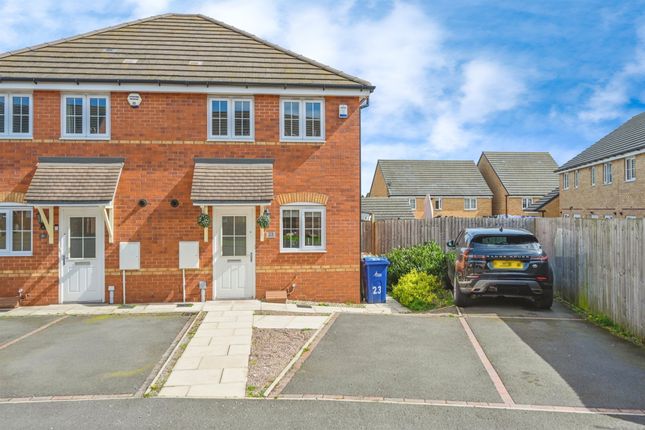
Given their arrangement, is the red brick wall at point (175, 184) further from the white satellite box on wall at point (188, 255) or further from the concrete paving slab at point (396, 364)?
the concrete paving slab at point (396, 364)

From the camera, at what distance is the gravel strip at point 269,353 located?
17.9ft

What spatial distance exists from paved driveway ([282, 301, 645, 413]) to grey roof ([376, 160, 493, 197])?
113 feet

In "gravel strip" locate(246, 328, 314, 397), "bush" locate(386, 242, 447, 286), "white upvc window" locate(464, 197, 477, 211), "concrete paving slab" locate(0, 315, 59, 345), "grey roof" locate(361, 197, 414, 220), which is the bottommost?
"gravel strip" locate(246, 328, 314, 397)

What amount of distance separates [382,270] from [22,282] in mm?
8150

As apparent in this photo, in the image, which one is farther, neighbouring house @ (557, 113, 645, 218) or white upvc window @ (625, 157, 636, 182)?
white upvc window @ (625, 157, 636, 182)

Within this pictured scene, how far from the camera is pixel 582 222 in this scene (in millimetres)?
9492

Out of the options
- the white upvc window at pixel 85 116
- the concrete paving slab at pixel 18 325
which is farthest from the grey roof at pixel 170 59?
the concrete paving slab at pixel 18 325

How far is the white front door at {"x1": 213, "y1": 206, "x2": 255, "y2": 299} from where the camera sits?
10492 mm

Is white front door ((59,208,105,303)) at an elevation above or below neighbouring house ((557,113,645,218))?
below

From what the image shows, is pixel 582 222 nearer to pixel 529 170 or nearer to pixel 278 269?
pixel 278 269

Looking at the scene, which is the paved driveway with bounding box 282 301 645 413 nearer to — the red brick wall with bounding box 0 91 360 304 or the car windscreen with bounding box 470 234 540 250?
the car windscreen with bounding box 470 234 540 250

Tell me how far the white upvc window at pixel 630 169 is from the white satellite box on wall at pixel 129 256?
22062 millimetres

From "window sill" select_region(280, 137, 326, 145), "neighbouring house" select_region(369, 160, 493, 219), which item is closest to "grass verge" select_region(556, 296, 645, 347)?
"window sill" select_region(280, 137, 326, 145)

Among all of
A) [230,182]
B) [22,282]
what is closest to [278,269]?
[230,182]
